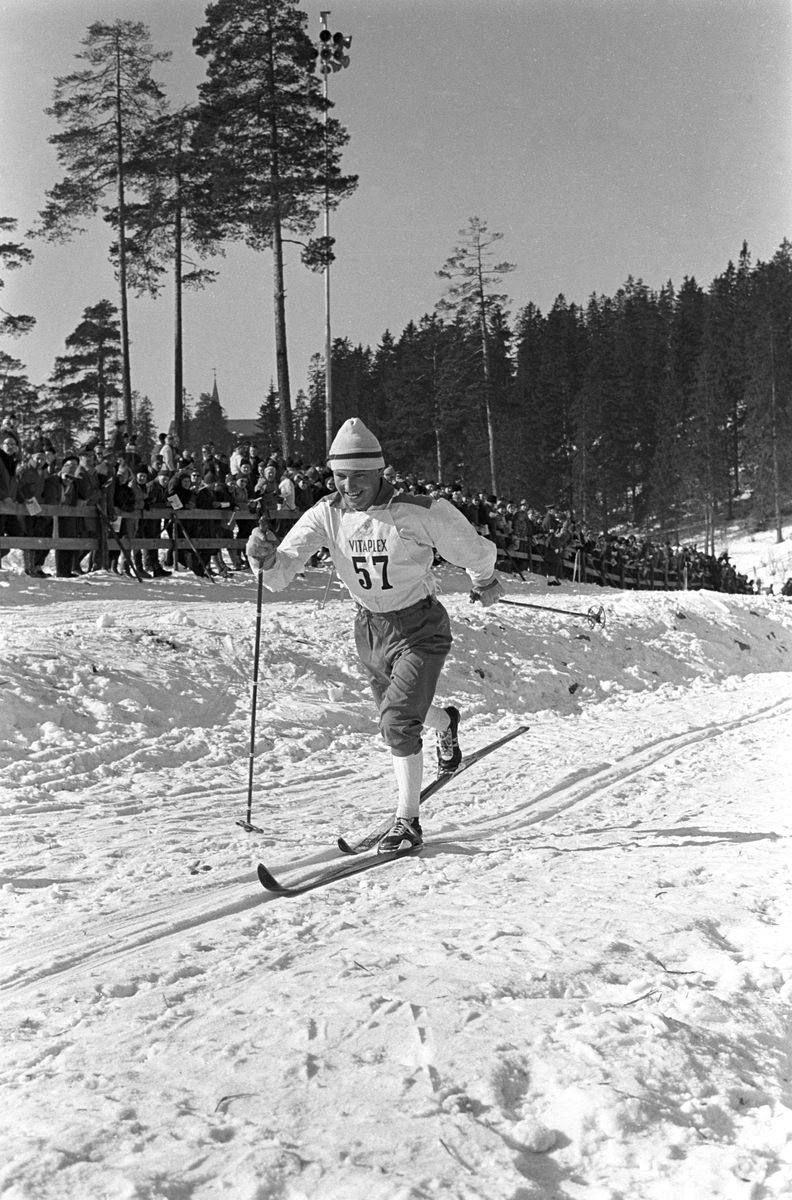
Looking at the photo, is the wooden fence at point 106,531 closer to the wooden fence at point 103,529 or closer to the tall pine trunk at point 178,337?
the wooden fence at point 103,529

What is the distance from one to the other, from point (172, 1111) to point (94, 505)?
12.6m

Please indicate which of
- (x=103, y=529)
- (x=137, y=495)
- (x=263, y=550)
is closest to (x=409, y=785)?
(x=263, y=550)

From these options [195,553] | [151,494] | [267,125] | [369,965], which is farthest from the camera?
[267,125]

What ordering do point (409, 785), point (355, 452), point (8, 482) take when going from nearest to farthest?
point (355, 452) → point (409, 785) → point (8, 482)

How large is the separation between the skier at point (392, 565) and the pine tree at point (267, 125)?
2084cm

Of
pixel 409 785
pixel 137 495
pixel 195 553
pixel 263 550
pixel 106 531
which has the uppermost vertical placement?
pixel 137 495

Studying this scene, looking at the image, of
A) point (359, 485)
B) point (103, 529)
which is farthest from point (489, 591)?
point (103, 529)

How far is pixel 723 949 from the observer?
3.59 m

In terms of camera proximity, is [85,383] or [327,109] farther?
[85,383]

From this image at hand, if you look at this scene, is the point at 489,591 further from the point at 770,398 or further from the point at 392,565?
the point at 770,398

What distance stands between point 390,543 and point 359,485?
1.22ft

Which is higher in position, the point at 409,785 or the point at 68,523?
the point at 68,523

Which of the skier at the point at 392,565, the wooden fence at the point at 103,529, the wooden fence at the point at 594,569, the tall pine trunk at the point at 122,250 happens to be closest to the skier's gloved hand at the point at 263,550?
the skier at the point at 392,565

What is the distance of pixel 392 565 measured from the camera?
214 inches
